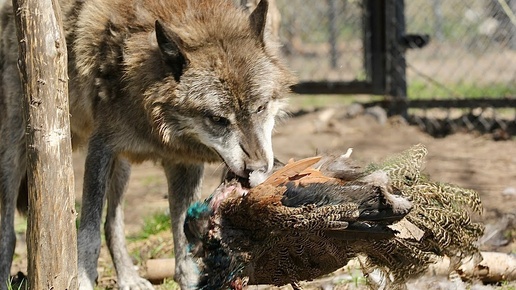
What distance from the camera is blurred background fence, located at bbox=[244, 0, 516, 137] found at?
27.9 ft

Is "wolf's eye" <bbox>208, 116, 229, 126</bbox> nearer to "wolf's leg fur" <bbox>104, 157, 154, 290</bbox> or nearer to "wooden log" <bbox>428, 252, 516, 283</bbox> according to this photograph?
"wolf's leg fur" <bbox>104, 157, 154, 290</bbox>

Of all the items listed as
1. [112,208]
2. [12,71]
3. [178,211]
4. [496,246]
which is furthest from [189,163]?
[496,246]

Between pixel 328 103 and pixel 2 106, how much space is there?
6.22m

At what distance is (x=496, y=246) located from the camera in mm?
4945

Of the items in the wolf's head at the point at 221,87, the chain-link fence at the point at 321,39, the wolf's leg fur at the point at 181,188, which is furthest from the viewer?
the chain-link fence at the point at 321,39

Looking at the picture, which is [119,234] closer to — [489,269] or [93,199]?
[93,199]

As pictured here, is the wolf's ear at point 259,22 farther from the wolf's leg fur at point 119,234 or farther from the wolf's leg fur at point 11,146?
the wolf's leg fur at point 11,146

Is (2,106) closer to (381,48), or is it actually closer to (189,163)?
(189,163)

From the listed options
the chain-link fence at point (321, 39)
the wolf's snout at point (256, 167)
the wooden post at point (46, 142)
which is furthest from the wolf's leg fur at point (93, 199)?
the chain-link fence at point (321, 39)

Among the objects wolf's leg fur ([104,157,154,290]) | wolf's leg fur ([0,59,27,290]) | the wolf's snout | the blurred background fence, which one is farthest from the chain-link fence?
the wolf's snout

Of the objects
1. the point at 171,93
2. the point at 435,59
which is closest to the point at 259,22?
the point at 171,93

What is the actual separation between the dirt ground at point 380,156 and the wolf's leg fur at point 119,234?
260 mm

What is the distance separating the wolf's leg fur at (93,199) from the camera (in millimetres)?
4191

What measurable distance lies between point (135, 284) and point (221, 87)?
147cm
